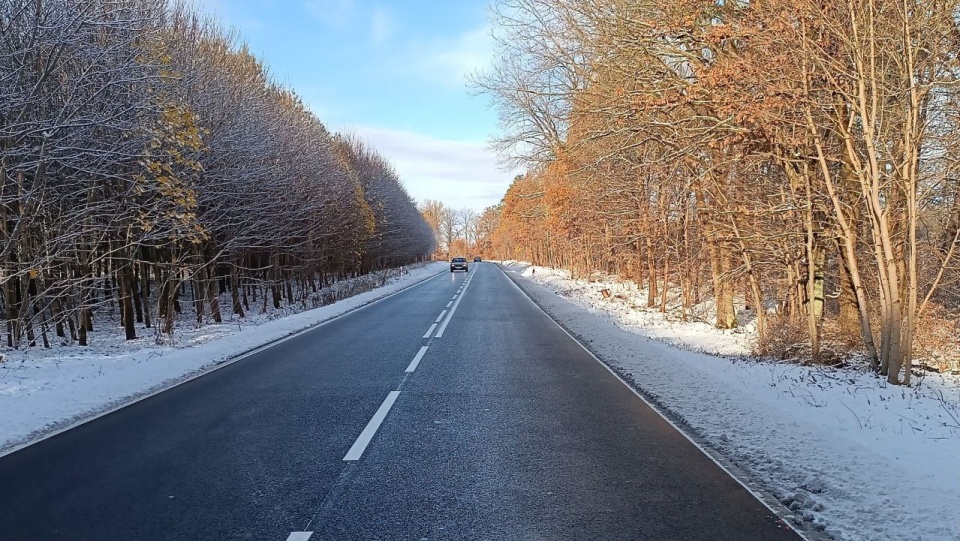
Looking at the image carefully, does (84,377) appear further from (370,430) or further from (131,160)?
(370,430)

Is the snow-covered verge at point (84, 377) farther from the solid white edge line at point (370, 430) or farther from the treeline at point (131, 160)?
the solid white edge line at point (370, 430)

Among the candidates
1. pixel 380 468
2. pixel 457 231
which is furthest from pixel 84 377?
pixel 457 231

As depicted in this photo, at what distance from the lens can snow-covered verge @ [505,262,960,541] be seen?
392cm

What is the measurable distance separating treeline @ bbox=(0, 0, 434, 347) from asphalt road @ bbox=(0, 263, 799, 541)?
5440 millimetres

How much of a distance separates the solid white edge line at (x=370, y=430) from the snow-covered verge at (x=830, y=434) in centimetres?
334

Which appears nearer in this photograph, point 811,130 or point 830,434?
point 830,434

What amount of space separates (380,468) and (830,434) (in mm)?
4345

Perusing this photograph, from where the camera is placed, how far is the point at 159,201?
1308 cm

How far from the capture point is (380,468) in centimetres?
486

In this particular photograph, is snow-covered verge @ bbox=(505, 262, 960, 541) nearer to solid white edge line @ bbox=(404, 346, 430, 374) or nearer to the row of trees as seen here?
solid white edge line @ bbox=(404, 346, 430, 374)

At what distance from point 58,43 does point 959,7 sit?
14.0m

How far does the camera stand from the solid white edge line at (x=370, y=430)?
520cm

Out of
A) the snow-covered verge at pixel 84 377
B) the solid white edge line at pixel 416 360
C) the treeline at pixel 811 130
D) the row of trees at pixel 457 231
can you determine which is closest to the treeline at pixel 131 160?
the snow-covered verge at pixel 84 377

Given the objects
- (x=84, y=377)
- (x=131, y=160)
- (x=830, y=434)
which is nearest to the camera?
(x=830, y=434)
